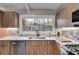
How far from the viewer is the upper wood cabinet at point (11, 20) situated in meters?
1.46

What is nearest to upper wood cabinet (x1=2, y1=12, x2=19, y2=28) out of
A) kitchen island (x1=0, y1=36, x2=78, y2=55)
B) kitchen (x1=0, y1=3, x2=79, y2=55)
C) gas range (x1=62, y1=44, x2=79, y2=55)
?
kitchen (x1=0, y1=3, x2=79, y2=55)

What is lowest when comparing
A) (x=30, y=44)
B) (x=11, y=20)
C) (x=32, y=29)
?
(x=30, y=44)

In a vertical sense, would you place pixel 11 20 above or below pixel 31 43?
above

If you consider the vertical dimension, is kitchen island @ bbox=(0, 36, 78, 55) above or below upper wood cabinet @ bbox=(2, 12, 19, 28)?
below

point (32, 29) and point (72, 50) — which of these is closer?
point (72, 50)

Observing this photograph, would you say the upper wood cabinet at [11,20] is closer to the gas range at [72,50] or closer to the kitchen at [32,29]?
the kitchen at [32,29]

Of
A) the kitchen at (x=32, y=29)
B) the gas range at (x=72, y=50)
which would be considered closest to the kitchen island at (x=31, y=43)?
the kitchen at (x=32, y=29)

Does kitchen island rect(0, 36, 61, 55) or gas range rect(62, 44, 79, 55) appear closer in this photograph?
gas range rect(62, 44, 79, 55)

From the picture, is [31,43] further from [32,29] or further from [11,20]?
[11,20]

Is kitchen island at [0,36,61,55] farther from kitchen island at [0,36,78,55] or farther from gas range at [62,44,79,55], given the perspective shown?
gas range at [62,44,79,55]

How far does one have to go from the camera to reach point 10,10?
1.44m

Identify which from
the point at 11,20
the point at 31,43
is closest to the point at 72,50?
the point at 31,43

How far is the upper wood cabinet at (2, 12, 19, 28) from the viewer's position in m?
1.46

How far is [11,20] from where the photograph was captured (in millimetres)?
1536
